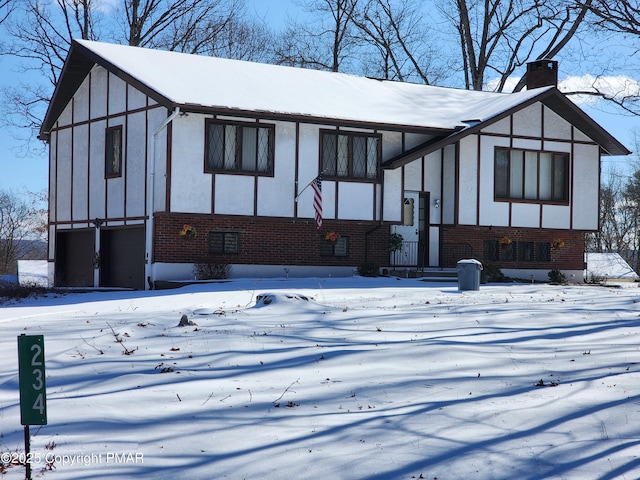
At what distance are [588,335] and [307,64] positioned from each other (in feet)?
105

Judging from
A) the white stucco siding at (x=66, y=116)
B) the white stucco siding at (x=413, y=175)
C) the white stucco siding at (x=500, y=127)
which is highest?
the white stucco siding at (x=66, y=116)

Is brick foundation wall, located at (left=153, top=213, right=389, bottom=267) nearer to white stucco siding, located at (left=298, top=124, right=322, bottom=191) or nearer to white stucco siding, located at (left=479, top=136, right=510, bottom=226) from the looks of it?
white stucco siding, located at (left=298, top=124, right=322, bottom=191)

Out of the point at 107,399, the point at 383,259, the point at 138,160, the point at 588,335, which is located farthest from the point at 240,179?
the point at 107,399

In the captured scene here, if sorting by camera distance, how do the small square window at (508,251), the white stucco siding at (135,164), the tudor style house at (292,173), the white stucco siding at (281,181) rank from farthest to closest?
the small square window at (508,251) → the white stucco siding at (135,164) → the white stucco siding at (281,181) → the tudor style house at (292,173)

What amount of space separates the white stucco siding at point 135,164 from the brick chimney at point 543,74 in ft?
48.0

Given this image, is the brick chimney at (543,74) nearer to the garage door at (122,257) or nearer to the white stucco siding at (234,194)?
the white stucco siding at (234,194)

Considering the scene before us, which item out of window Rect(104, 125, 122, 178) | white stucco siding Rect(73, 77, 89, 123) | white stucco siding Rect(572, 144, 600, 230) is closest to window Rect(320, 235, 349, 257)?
window Rect(104, 125, 122, 178)

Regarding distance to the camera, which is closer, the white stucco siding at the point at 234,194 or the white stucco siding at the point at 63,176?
the white stucco siding at the point at 234,194

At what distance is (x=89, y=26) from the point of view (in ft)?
124

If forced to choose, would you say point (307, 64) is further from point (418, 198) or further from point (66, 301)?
point (66, 301)

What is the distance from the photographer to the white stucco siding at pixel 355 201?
24.9m

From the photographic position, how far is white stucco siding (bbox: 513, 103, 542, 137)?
27.3 meters

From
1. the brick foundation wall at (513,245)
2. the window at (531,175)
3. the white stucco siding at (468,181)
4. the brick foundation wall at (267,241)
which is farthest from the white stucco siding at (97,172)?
the window at (531,175)

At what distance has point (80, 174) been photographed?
1065 inches
